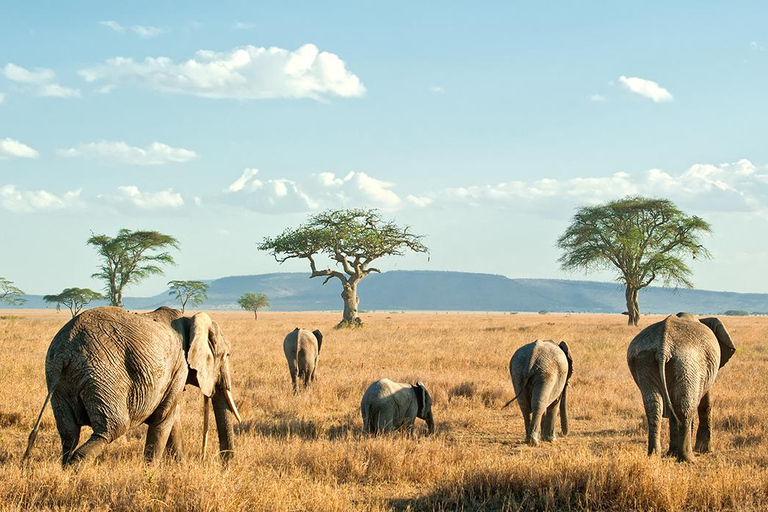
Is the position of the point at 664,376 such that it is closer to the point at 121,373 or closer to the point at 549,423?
the point at 549,423

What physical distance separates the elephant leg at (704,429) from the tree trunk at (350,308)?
120 ft

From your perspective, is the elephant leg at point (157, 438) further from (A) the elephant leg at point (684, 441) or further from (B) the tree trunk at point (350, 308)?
(B) the tree trunk at point (350, 308)

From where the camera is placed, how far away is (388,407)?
10.4 metres

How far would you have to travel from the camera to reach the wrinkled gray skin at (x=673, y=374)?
8578 millimetres

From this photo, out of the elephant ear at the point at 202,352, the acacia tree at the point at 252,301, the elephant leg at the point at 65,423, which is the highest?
the elephant ear at the point at 202,352

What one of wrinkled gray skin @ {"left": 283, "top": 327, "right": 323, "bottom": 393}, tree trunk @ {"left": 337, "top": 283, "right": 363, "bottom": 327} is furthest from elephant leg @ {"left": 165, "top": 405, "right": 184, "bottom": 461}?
tree trunk @ {"left": 337, "top": 283, "right": 363, "bottom": 327}

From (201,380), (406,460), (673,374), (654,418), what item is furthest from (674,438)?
(201,380)

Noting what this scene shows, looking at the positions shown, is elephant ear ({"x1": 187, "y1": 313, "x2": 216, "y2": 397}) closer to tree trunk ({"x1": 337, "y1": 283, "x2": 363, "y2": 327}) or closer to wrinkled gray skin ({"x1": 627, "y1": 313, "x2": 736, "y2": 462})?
wrinkled gray skin ({"x1": 627, "y1": 313, "x2": 736, "y2": 462})

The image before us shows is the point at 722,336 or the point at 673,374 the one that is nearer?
the point at 673,374

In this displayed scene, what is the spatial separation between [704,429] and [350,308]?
126ft

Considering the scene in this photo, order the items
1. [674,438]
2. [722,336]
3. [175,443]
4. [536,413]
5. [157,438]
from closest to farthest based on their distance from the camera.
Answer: [157,438] → [175,443] → [674,438] → [722,336] → [536,413]

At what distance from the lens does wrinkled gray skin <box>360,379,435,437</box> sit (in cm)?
1038

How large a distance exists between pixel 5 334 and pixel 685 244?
146 ft

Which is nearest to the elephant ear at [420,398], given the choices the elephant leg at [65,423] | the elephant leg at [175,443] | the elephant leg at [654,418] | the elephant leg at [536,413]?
the elephant leg at [536,413]
